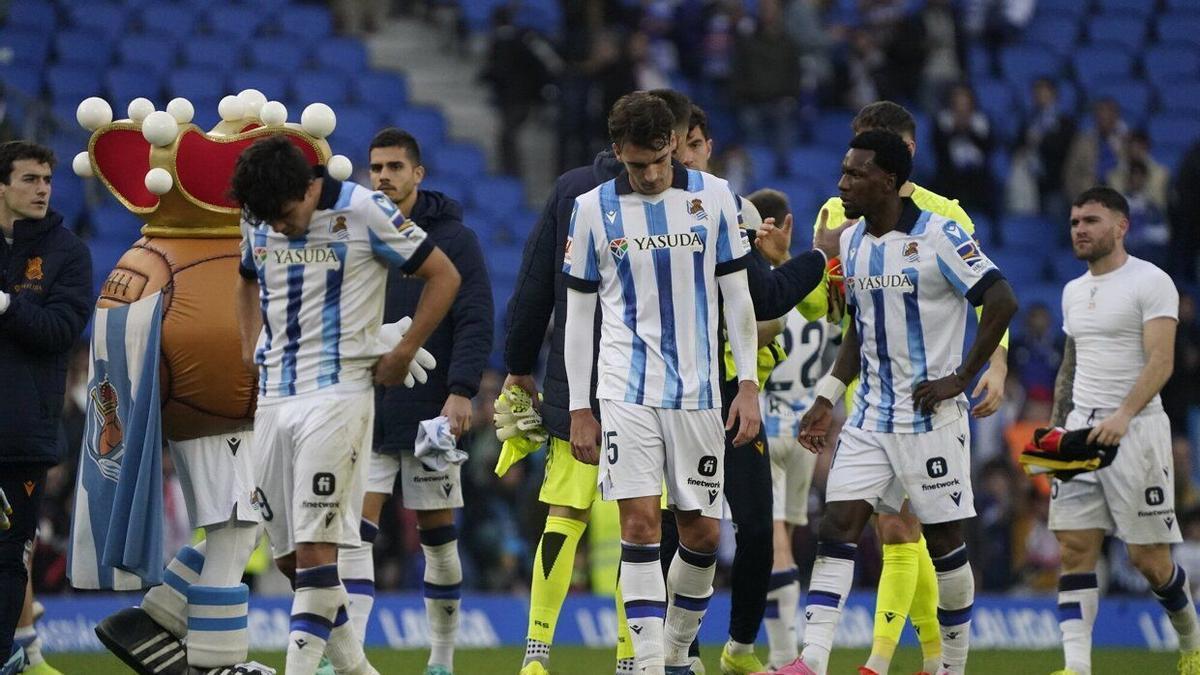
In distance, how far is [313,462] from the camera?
683 cm

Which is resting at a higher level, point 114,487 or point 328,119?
point 328,119

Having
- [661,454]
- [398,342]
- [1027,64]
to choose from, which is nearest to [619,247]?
[661,454]

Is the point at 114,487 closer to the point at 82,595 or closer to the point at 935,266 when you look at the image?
the point at 935,266

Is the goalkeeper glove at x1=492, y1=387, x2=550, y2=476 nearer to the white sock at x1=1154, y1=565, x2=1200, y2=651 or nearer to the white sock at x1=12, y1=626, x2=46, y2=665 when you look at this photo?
the white sock at x1=12, y1=626, x2=46, y2=665

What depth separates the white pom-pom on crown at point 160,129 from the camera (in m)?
7.79

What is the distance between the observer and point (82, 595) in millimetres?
13867

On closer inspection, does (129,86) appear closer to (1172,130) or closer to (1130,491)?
(1172,130)

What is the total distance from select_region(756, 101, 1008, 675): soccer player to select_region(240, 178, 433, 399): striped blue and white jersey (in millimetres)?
1988

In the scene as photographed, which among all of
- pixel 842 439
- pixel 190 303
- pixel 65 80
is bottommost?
pixel 842 439

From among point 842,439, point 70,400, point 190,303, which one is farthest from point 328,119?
point 70,400

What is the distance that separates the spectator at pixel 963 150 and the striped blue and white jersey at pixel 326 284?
38.7 ft

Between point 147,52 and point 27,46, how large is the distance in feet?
4.46

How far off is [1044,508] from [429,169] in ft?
25.1

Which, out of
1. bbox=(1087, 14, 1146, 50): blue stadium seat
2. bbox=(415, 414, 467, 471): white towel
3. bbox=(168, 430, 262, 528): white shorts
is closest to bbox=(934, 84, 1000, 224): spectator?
bbox=(1087, 14, 1146, 50): blue stadium seat
